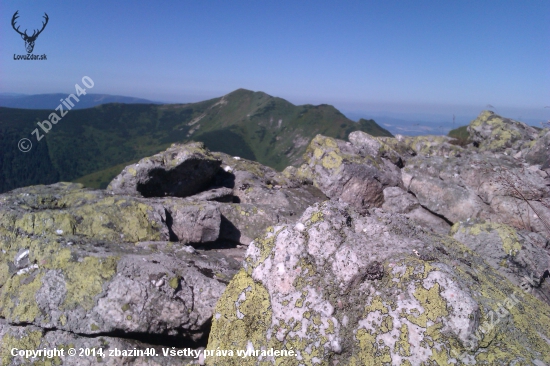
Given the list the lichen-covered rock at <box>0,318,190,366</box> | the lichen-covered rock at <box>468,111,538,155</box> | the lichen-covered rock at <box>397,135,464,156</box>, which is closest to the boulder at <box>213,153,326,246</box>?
the lichen-covered rock at <box>0,318,190,366</box>

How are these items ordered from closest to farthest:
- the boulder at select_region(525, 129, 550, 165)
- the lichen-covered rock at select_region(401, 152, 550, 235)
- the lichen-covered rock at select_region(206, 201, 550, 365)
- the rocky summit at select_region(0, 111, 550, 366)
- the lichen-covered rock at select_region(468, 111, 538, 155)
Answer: the lichen-covered rock at select_region(206, 201, 550, 365), the rocky summit at select_region(0, 111, 550, 366), the lichen-covered rock at select_region(401, 152, 550, 235), the boulder at select_region(525, 129, 550, 165), the lichen-covered rock at select_region(468, 111, 538, 155)

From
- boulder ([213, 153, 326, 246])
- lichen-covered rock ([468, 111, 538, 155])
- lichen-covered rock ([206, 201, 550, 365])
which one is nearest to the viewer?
lichen-covered rock ([206, 201, 550, 365])

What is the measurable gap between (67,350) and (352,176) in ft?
50.1

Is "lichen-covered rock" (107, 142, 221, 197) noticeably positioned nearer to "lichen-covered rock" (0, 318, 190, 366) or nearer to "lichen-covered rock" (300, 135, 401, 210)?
"lichen-covered rock" (300, 135, 401, 210)

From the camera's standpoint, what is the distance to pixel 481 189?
1616 cm

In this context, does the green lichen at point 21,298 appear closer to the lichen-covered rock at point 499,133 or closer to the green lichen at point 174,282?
the green lichen at point 174,282

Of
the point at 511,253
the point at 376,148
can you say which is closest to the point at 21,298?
the point at 511,253

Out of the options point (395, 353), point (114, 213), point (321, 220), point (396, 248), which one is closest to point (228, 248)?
point (114, 213)

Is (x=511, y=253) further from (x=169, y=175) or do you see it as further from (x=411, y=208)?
(x=169, y=175)

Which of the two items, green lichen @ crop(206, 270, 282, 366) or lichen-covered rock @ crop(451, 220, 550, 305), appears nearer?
green lichen @ crop(206, 270, 282, 366)

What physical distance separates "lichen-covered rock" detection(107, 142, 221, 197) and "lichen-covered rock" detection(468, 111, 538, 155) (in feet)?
71.0

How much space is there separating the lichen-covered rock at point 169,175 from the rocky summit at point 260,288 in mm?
2968

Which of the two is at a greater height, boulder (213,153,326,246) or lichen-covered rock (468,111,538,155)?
lichen-covered rock (468,111,538,155)

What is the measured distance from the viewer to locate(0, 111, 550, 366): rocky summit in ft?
17.6
